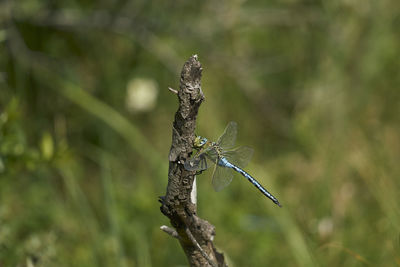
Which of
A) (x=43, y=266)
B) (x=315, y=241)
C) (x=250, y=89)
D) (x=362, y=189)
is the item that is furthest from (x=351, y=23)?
→ (x=43, y=266)

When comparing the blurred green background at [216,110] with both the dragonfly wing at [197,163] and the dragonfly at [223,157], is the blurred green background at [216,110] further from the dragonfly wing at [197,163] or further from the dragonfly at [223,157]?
the dragonfly wing at [197,163]

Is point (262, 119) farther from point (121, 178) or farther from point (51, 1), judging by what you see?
point (51, 1)

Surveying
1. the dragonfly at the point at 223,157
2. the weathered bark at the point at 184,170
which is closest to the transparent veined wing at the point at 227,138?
the dragonfly at the point at 223,157

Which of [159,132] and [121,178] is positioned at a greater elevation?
[159,132]

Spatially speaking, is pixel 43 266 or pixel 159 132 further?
pixel 159 132

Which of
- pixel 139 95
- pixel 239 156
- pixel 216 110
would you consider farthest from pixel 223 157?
pixel 216 110

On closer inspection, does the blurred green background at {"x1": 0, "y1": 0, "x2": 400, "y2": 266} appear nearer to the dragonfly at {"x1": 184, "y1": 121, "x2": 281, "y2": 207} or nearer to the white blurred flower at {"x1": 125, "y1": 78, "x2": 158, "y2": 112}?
the white blurred flower at {"x1": 125, "y1": 78, "x2": 158, "y2": 112}
